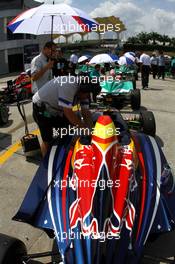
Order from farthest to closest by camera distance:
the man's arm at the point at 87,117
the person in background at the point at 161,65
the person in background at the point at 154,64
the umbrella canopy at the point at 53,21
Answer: the person in background at the point at 154,64
the person in background at the point at 161,65
the umbrella canopy at the point at 53,21
the man's arm at the point at 87,117

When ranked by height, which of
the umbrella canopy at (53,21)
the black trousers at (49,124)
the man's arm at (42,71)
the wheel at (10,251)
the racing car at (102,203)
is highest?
the umbrella canopy at (53,21)

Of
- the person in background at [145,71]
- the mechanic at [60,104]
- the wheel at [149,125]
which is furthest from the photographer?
the person in background at [145,71]

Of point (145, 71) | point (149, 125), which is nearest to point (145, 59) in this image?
point (145, 71)

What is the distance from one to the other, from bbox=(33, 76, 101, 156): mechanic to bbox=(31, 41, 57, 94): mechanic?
0.99 meters

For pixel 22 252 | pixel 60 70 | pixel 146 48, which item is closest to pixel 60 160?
pixel 22 252

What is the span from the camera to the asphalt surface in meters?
3.86

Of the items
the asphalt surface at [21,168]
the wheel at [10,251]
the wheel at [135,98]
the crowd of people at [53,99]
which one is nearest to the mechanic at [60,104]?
the crowd of people at [53,99]

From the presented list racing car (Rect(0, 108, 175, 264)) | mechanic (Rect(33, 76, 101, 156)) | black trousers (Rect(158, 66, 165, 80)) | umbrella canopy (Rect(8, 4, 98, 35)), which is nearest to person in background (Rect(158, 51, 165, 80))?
black trousers (Rect(158, 66, 165, 80))

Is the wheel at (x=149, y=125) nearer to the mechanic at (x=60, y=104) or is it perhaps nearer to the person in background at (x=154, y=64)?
the mechanic at (x=60, y=104)

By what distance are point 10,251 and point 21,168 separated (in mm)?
2806

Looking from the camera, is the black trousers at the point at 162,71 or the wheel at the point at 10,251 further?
the black trousers at the point at 162,71

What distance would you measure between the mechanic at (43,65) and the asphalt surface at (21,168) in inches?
50.2

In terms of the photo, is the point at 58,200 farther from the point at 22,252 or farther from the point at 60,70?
the point at 60,70

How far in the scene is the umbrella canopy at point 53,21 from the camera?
16.7 ft
